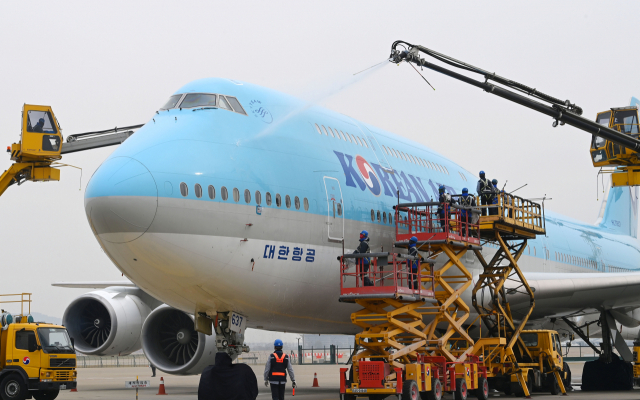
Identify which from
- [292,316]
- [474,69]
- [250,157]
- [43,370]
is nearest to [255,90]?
[250,157]

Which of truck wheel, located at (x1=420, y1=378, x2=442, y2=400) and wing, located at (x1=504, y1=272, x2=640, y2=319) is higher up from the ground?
wing, located at (x1=504, y1=272, x2=640, y2=319)

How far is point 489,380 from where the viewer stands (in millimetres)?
15953

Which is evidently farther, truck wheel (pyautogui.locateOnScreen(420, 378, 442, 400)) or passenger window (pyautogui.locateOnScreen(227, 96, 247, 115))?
truck wheel (pyautogui.locateOnScreen(420, 378, 442, 400))

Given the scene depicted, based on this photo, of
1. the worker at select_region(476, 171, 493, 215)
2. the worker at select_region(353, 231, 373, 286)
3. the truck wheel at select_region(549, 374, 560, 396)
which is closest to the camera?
the worker at select_region(353, 231, 373, 286)

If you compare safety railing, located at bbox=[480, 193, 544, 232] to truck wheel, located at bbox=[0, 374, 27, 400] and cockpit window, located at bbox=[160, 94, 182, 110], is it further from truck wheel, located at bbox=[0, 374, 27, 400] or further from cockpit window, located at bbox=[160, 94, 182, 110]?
truck wheel, located at bbox=[0, 374, 27, 400]

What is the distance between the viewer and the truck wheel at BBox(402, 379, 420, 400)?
11695 millimetres

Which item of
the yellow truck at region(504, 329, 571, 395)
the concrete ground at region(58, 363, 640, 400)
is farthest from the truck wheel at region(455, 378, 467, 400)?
the yellow truck at region(504, 329, 571, 395)

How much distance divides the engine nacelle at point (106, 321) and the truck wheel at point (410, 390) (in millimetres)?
8210

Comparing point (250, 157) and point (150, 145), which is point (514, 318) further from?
point (150, 145)

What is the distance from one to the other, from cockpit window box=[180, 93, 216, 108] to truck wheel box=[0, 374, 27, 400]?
670cm

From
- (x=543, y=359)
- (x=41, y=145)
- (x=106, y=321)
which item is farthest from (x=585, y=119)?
(x=41, y=145)

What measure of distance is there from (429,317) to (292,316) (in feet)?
12.9

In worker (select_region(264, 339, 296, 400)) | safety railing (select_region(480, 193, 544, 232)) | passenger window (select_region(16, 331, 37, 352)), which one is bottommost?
worker (select_region(264, 339, 296, 400))

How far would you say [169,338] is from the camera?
16.5 metres
